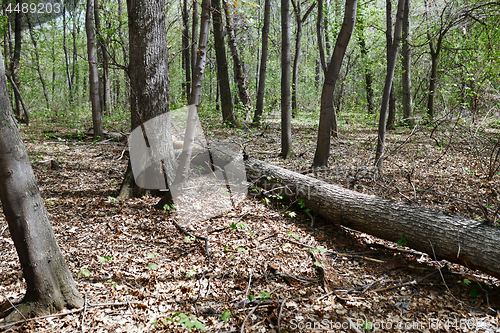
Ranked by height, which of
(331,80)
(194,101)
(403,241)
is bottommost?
(403,241)

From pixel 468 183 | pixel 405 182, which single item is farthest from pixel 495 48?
pixel 405 182

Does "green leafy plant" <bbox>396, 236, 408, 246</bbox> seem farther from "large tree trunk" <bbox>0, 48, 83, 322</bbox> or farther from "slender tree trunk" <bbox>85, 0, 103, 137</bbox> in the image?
"slender tree trunk" <bbox>85, 0, 103, 137</bbox>

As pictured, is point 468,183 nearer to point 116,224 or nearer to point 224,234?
point 224,234

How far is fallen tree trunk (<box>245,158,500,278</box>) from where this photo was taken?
289 cm

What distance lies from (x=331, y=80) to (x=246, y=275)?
4424 millimetres

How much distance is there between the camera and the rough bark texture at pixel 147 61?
454 cm

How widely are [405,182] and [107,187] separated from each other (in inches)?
235

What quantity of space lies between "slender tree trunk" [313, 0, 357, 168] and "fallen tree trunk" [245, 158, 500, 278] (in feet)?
4.72

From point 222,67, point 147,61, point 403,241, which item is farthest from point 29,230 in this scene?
point 222,67

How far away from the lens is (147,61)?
15.2 ft

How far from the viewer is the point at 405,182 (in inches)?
235

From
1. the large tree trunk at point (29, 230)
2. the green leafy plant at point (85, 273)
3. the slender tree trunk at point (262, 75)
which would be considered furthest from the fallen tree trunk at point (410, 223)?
the slender tree trunk at point (262, 75)

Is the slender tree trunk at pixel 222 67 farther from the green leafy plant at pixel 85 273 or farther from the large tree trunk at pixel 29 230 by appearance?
the large tree trunk at pixel 29 230

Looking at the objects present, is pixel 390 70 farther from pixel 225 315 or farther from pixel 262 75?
pixel 262 75
